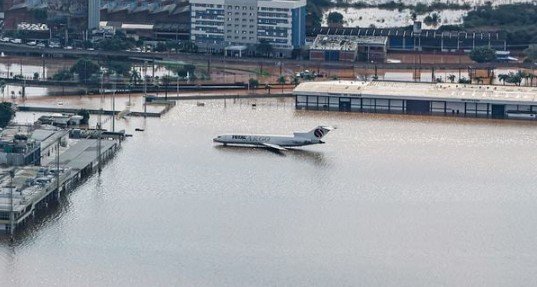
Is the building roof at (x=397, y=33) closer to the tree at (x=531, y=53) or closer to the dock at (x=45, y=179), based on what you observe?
the tree at (x=531, y=53)

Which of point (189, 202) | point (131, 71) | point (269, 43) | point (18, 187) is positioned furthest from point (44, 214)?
point (269, 43)

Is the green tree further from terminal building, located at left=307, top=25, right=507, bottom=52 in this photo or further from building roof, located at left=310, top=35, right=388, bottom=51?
building roof, located at left=310, top=35, right=388, bottom=51

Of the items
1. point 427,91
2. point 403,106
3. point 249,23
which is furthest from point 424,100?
point 249,23

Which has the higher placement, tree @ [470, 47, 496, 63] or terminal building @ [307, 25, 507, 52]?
terminal building @ [307, 25, 507, 52]

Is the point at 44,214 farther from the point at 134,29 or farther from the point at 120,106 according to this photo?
the point at 134,29

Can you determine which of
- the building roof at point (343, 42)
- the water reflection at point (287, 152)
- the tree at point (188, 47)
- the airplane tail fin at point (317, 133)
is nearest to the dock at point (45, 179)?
the water reflection at point (287, 152)

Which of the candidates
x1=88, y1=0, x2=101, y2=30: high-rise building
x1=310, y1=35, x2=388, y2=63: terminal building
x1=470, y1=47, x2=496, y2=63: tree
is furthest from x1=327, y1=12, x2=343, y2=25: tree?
x1=470, y1=47, x2=496, y2=63: tree

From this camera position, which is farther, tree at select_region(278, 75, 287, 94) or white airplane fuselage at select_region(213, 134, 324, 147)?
tree at select_region(278, 75, 287, 94)

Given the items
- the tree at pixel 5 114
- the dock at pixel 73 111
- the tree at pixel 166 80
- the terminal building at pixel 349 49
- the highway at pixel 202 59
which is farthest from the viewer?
the terminal building at pixel 349 49
